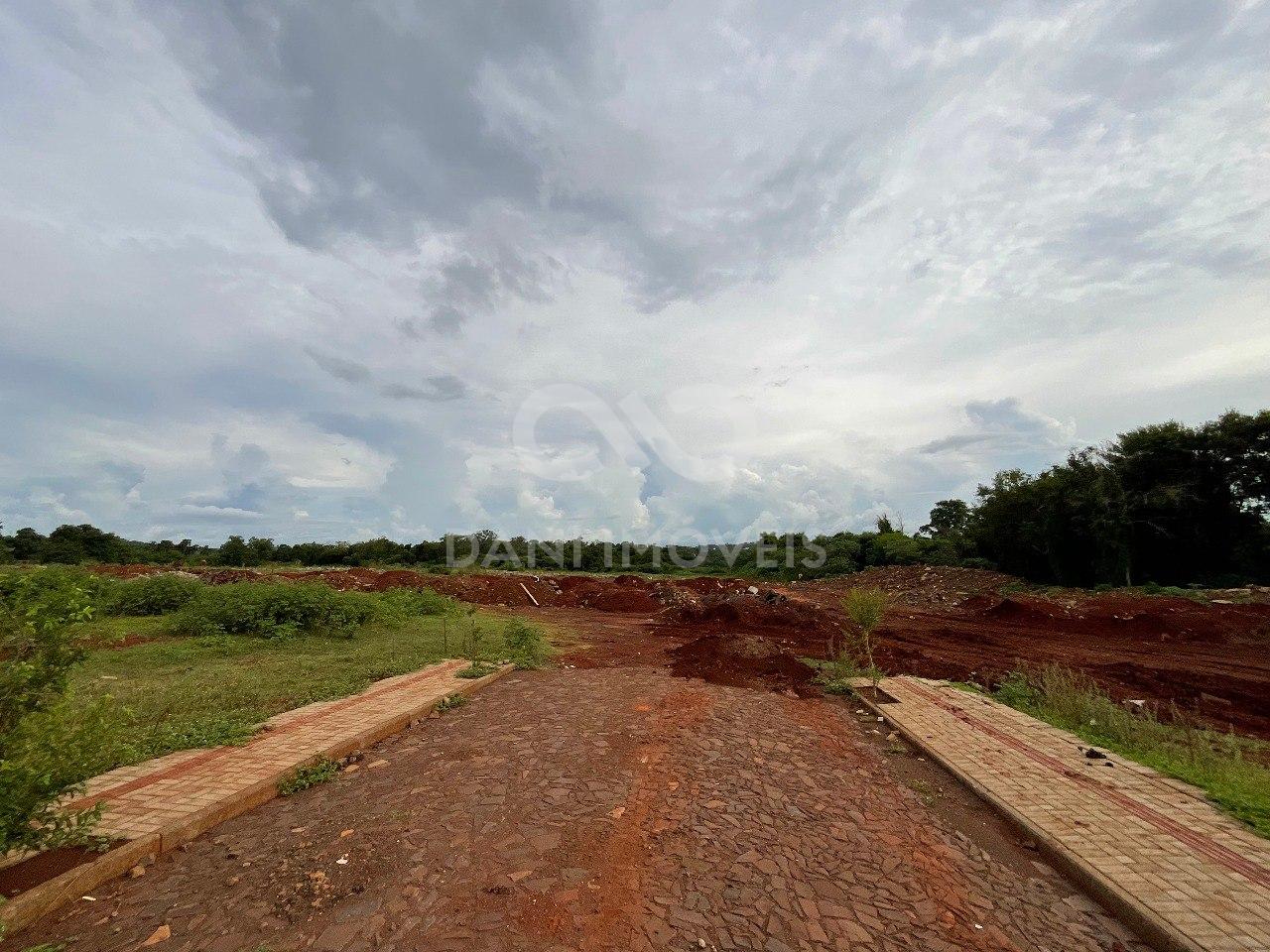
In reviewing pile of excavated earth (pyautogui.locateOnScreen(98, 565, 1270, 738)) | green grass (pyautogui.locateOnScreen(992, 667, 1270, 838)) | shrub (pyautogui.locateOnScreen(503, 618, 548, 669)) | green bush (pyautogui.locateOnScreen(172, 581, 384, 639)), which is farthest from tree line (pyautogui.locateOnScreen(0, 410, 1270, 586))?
green bush (pyautogui.locateOnScreen(172, 581, 384, 639))

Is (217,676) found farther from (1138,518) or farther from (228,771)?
(1138,518)

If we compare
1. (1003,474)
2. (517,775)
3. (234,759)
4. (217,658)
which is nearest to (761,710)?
(517,775)

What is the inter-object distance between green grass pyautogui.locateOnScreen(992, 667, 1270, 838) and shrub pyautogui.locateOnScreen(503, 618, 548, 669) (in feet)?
23.1

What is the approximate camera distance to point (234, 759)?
504 centimetres

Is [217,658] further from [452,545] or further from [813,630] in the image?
[452,545]

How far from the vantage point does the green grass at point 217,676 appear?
5203 mm

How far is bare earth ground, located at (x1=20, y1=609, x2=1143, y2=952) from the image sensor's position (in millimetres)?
2914

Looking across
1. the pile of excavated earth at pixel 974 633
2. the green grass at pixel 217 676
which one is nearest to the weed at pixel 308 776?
the green grass at pixel 217 676

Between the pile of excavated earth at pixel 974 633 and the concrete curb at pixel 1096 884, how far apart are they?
161 inches

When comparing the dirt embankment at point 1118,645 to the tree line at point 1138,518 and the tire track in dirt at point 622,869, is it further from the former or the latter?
the tire track in dirt at point 622,869

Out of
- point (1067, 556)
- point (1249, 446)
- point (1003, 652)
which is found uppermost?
point (1249, 446)

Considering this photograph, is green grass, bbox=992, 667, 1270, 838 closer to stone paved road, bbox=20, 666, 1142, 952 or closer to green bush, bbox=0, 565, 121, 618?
stone paved road, bbox=20, 666, 1142, 952

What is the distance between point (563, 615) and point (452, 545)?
26028mm

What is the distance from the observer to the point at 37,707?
300 cm
